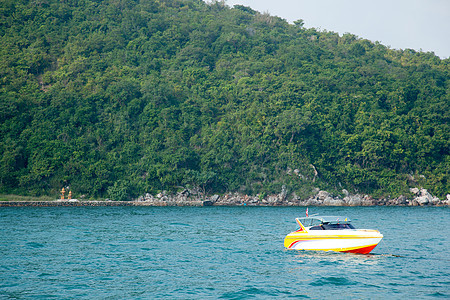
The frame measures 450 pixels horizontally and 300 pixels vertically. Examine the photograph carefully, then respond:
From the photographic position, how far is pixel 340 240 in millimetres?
25703

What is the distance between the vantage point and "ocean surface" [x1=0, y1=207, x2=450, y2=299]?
1859cm

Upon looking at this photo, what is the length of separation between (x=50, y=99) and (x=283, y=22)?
96.7m

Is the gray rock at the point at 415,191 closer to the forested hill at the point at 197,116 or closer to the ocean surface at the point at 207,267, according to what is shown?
the forested hill at the point at 197,116

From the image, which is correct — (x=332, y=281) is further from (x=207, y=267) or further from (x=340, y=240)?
(x=207, y=267)

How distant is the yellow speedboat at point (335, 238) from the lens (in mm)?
25109

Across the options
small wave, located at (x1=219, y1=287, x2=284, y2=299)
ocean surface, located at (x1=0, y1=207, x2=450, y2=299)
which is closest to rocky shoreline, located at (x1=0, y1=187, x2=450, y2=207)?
ocean surface, located at (x1=0, y1=207, x2=450, y2=299)

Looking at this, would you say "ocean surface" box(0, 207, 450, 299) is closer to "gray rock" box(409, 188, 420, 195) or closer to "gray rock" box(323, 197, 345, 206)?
"gray rock" box(323, 197, 345, 206)

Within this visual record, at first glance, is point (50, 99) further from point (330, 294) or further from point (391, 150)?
point (330, 294)

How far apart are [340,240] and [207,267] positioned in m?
8.31

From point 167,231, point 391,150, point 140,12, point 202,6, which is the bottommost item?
point 167,231

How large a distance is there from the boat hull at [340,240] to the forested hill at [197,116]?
51131 millimetres

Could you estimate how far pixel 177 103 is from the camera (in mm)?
95562

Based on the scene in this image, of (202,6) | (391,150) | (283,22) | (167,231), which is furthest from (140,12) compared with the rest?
(167,231)

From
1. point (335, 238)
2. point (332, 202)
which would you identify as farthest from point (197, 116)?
point (335, 238)
